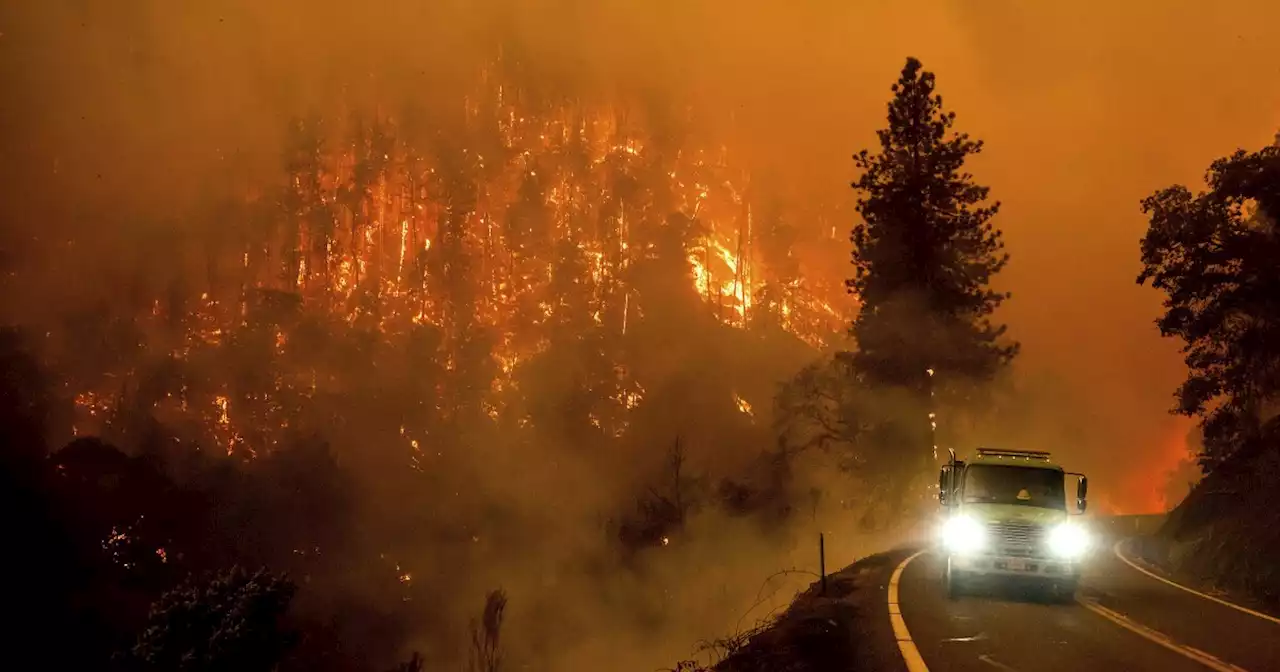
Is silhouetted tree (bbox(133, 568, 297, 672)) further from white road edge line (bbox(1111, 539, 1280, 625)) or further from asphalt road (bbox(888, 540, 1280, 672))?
white road edge line (bbox(1111, 539, 1280, 625))

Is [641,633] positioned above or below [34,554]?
below

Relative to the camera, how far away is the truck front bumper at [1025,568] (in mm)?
15820

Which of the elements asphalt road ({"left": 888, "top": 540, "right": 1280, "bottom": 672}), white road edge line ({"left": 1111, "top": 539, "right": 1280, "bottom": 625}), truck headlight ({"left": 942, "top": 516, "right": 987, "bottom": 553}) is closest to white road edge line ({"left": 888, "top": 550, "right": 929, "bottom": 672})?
asphalt road ({"left": 888, "top": 540, "right": 1280, "bottom": 672})

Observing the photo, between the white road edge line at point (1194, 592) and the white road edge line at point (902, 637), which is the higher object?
the white road edge line at point (1194, 592)

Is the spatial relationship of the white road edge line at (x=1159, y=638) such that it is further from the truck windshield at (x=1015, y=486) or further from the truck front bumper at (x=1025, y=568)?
the truck windshield at (x=1015, y=486)

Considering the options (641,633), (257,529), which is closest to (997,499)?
(257,529)

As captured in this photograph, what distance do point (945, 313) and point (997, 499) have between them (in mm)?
30190

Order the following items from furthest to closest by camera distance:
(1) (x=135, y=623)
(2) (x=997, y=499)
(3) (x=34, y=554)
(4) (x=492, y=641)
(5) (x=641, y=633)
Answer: (4) (x=492, y=641) → (5) (x=641, y=633) → (1) (x=135, y=623) → (3) (x=34, y=554) → (2) (x=997, y=499)

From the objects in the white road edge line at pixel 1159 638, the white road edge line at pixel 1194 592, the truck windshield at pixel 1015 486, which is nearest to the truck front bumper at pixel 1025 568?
the white road edge line at pixel 1159 638

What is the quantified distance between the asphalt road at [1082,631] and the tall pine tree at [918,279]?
27.3m

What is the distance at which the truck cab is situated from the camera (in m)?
15.9

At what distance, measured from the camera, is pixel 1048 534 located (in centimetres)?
1592

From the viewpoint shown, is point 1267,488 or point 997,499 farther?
point 1267,488

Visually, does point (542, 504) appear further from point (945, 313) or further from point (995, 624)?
point (995, 624)
